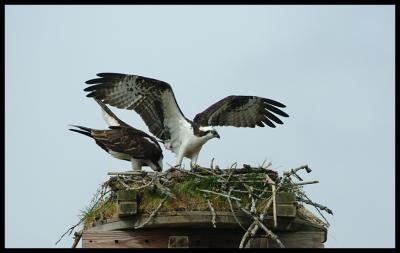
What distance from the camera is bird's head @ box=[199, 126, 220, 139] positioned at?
815 cm

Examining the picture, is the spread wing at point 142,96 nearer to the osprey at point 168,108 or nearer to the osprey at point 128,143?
the osprey at point 168,108

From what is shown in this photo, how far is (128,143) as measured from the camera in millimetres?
7957

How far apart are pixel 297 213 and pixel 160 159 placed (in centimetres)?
237

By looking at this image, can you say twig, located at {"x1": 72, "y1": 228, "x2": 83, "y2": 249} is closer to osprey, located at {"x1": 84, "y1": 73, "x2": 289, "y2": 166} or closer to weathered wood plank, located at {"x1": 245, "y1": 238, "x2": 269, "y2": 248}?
weathered wood plank, located at {"x1": 245, "y1": 238, "x2": 269, "y2": 248}

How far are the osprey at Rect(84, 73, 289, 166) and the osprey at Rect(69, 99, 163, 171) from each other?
208 millimetres

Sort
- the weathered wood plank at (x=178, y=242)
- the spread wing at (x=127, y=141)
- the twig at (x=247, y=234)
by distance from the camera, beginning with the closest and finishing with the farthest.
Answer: the twig at (x=247, y=234), the weathered wood plank at (x=178, y=242), the spread wing at (x=127, y=141)

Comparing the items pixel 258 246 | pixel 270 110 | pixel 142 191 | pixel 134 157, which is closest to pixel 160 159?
pixel 134 157

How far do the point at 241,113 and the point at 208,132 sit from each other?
0.72 meters

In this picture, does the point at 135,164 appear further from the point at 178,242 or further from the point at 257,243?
the point at 257,243

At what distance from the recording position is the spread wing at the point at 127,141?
7.92 m

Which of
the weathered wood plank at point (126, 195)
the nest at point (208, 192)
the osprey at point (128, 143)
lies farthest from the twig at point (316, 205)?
the osprey at point (128, 143)

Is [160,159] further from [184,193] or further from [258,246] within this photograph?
[258,246]

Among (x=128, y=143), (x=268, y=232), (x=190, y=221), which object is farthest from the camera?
(x=128, y=143)

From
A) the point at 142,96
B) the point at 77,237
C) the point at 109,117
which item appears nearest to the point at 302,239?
the point at 77,237
